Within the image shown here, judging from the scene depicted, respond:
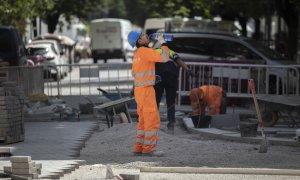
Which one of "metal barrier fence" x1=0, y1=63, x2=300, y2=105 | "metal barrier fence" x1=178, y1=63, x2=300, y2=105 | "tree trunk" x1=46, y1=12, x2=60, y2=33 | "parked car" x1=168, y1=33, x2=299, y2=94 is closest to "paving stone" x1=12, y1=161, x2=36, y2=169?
"metal barrier fence" x1=0, y1=63, x2=300, y2=105

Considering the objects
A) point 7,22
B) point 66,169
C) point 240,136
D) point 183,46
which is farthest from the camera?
point 7,22

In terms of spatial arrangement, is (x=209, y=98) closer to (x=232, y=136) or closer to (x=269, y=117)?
(x=269, y=117)

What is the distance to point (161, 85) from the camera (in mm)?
15602

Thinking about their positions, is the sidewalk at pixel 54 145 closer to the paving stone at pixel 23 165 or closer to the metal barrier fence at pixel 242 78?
the paving stone at pixel 23 165

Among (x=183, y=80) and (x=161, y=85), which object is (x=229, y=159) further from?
(x=183, y=80)

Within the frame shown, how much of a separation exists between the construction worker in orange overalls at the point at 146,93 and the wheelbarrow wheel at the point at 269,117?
465cm

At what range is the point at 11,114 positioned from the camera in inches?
535

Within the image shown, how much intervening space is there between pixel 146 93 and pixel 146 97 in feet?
0.18

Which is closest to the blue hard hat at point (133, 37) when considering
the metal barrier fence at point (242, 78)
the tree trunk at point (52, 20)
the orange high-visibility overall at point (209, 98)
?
the orange high-visibility overall at point (209, 98)

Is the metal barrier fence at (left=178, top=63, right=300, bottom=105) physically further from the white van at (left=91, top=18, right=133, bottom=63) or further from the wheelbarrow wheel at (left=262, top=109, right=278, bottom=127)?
the white van at (left=91, top=18, right=133, bottom=63)

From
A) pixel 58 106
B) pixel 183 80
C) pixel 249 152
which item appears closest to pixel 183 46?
pixel 183 80

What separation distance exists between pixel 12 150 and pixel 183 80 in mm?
8422

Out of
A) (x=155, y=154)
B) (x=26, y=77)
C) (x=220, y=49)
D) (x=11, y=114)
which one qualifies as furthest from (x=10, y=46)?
(x=155, y=154)

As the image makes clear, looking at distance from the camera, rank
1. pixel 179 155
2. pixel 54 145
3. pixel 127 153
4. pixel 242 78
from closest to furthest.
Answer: pixel 179 155 → pixel 127 153 → pixel 54 145 → pixel 242 78
